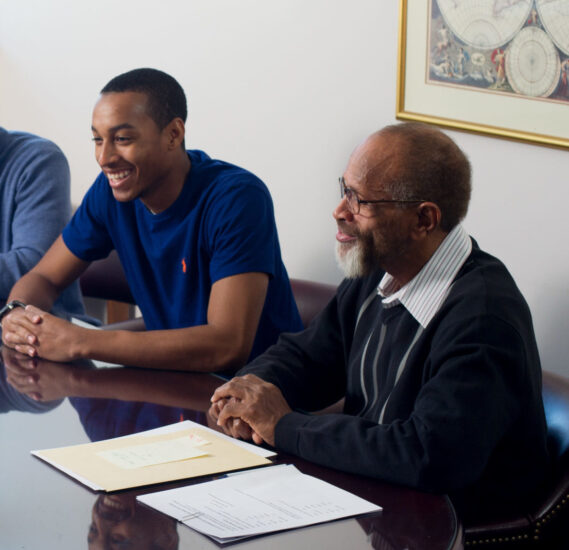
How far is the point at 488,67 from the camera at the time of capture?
2549 mm

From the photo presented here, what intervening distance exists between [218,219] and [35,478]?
978 mm

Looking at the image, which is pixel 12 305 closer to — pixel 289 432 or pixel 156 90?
pixel 156 90

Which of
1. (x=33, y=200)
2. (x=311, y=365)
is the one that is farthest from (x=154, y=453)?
(x=33, y=200)

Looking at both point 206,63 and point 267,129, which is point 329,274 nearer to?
point 267,129

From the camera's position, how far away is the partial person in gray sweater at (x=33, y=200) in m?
2.77

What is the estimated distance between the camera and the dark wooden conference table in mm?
1216

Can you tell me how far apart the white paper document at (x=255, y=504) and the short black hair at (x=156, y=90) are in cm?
121

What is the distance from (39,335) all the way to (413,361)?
90cm

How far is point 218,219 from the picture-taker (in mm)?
2256

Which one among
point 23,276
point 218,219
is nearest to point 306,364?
point 218,219

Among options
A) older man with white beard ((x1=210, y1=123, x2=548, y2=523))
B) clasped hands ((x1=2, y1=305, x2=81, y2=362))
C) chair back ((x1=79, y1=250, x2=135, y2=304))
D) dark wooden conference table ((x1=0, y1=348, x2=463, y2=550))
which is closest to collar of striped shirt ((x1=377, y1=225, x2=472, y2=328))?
older man with white beard ((x1=210, y1=123, x2=548, y2=523))

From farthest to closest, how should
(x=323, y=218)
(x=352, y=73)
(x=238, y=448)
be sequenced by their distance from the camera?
(x=323, y=218)
(x=352, y=73)
(x=238, y=448)

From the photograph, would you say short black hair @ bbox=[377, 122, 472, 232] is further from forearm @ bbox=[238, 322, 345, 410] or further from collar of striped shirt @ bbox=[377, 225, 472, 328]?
forearm @ bbox=[238, 322, 345, 410]

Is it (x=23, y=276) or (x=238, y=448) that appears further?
(x=23, y=276)
